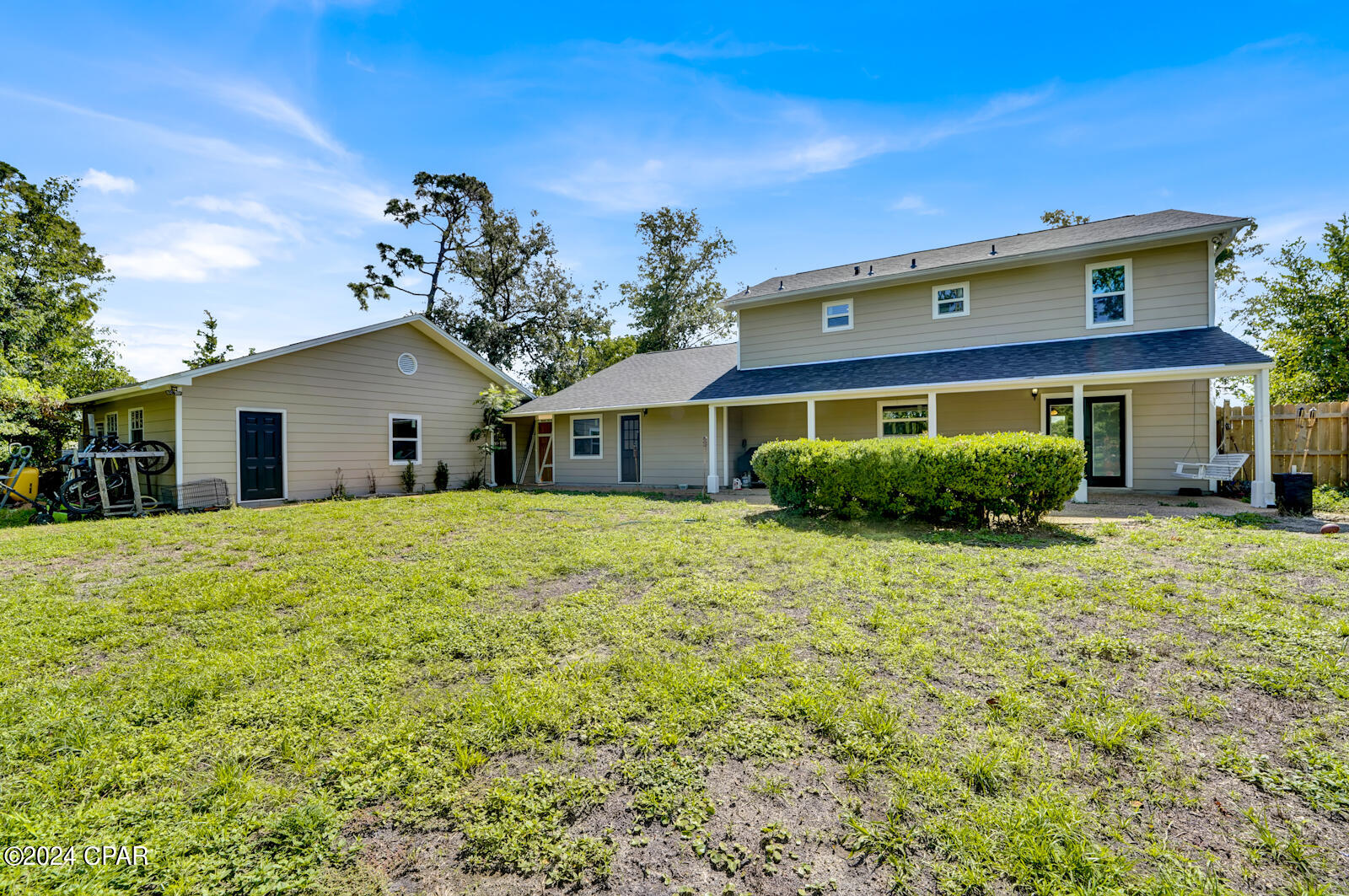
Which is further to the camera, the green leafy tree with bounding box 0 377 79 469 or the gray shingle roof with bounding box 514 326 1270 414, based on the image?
the green leafy tree with bounding box 0 377 79 469

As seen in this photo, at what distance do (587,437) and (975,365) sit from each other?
34.2 ft

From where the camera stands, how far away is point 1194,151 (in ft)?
36.1

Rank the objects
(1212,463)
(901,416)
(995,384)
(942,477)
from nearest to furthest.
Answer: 1. (942,477)
2. (1212,463)
3. (995,384)
4. (901,416)

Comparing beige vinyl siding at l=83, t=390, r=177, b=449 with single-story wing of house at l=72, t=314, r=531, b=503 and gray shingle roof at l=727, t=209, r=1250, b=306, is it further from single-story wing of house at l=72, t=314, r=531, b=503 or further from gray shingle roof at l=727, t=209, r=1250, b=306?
gray shingle roof at l=727, t=209, r=1250, b=306

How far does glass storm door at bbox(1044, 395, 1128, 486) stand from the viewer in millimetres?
11273

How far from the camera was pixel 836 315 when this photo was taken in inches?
537

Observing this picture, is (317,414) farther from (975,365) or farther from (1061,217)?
(1061,217)

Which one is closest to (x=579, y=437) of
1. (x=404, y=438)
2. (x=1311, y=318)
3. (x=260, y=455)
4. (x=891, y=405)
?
(x=404, y=438)

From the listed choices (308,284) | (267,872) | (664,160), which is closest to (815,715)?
(267,872)

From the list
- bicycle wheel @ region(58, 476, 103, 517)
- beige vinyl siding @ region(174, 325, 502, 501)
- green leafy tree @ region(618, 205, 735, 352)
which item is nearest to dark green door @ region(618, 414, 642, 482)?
beige vinyl siding @ region(174, 325, 502, 501)

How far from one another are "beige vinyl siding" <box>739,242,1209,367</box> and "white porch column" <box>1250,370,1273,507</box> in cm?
197

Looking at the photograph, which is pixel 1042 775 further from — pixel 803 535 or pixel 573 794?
pixel 803 535

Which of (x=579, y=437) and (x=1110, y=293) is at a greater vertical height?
(x=1110, y=293)

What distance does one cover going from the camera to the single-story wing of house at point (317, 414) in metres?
11.1
